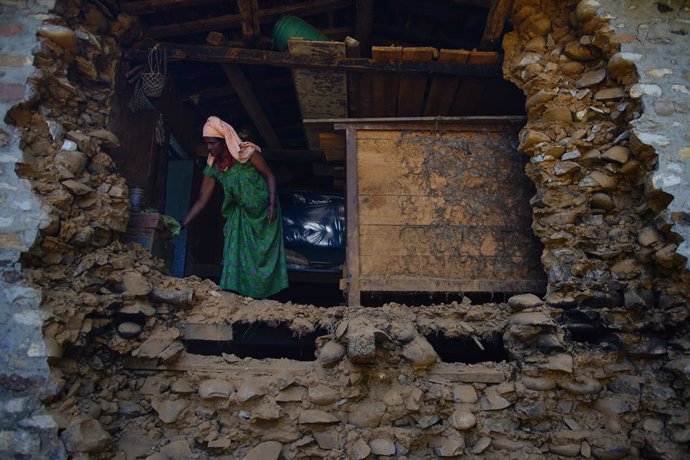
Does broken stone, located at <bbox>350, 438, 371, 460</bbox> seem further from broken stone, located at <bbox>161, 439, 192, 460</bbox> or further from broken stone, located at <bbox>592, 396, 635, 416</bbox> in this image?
broken stone, located at <bbox>592, 396, 635, 416</bbox>

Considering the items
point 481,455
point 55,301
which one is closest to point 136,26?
point 55,301

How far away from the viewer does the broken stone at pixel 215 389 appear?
338 cm

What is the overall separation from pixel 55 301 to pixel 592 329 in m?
3.26

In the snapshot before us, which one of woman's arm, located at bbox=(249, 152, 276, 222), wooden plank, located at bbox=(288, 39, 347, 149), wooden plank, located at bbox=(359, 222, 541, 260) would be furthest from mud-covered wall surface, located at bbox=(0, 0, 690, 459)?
wooden plank, located at bbox=(288, 39, 347, 149)

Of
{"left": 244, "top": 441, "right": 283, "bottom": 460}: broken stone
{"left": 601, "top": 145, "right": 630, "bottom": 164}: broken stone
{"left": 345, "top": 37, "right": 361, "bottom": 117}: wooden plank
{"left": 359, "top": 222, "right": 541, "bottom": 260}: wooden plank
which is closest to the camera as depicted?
{"left": 244, "top": 441, "right": 283, "bottom": 460}: broken stone

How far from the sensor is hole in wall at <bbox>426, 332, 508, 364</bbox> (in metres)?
3.68

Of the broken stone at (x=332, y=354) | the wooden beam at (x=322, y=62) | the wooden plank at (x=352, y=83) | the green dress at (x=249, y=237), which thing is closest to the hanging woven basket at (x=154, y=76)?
the wooden beam at (x=322, y=62)

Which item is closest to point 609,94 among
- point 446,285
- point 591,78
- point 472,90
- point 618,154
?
point 591,78

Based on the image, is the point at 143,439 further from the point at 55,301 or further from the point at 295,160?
the point at 295,160

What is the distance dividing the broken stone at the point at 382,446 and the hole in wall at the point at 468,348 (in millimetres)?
764

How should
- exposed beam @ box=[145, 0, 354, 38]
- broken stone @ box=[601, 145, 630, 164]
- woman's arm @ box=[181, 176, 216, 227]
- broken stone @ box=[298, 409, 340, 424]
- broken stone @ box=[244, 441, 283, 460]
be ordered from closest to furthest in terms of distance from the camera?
broken stone @ box=[244, 441, 283, 460] → broken stone @ box=[298, 409, 340, 424] → broken stone @ box=[601, 145, 630, 164] → exposed beam @ box=[145, 0, 354, 38] → woman's arm @ box=[181, 176, 216, 227]

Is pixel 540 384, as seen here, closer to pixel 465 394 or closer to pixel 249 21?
pixel 465 394

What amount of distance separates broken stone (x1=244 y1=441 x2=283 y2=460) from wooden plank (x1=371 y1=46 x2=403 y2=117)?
116 inches

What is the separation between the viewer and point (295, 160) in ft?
21.9
